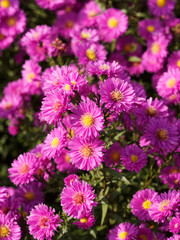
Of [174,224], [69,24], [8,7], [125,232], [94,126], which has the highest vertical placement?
[8,7]

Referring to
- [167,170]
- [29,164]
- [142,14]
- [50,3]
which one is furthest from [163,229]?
[50,3]

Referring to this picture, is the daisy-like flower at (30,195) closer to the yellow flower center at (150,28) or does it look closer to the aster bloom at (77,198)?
the aster bloom at (77,198)

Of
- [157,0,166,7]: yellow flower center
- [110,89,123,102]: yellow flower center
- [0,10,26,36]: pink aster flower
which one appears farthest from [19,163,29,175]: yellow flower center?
[157,0,166,7]: yellow flower center

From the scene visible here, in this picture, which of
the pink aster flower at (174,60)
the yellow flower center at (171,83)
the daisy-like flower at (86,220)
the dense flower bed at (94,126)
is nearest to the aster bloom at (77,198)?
the dense flower bed at (94,126)

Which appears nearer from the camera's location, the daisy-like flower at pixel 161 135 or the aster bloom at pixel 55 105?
the aster bloom at pixel 55 105

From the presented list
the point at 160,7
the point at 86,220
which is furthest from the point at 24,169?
the point at 160,7

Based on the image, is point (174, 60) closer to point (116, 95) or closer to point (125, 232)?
point (116, 95)

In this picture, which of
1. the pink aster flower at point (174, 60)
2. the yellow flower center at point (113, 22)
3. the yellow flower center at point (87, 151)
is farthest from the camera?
the yellow flower center at point (113, 22)
